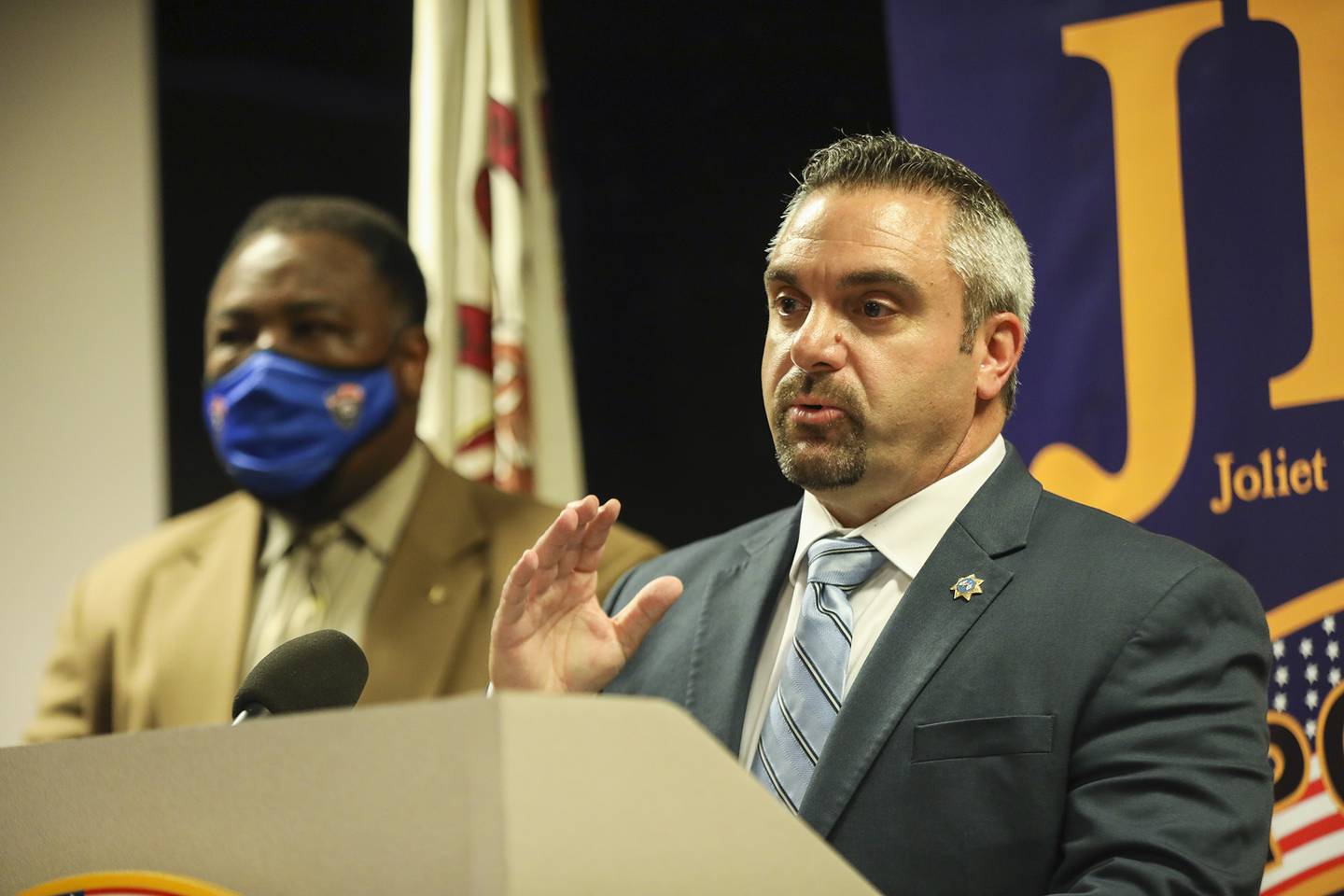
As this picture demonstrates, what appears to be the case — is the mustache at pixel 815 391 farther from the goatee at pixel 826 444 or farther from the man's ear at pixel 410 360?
the man's ear at pixel 410 360

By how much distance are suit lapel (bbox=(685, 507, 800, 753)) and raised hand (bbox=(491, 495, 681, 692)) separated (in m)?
0.14

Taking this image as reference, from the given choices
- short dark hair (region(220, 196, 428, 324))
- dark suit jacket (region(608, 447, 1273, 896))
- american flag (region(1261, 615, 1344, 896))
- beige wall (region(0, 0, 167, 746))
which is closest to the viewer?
dark suit jacket (region(608, 447, 1273, 896))

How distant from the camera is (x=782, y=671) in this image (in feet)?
6.48

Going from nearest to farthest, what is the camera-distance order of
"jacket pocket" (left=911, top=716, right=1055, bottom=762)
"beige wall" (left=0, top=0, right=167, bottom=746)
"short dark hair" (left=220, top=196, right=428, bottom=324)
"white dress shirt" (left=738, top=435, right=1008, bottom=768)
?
1. "jacket pocket" (left=911, top=716, right=1055, bottom=762)
2. "white dress shirt" (left=738, top=435, right=1008, bottom=768)
3. "short dark hair" (left=220, top=196, right=428, bottom=324)
4. "beige wall" (left=0, top=0, right=167, bottom=746)

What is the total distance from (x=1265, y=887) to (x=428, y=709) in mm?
1642

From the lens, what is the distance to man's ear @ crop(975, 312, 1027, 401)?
2.10 meters

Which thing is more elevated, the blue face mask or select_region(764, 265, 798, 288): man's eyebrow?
select_region(764, 265, 798, 288): man's eyebrow

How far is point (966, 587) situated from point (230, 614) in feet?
5.89

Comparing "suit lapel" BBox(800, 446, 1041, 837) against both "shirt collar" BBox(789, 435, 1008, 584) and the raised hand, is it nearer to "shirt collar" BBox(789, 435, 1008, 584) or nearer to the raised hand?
"shirt collar" BBox(789, 435, 1008, 584)

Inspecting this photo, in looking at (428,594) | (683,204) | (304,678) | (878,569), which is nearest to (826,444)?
(878,569)

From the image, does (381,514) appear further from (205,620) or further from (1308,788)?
(1308,788)

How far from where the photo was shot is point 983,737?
1.75 meters

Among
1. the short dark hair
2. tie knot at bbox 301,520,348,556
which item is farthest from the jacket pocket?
the short dark hair

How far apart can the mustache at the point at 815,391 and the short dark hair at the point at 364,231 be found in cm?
148
